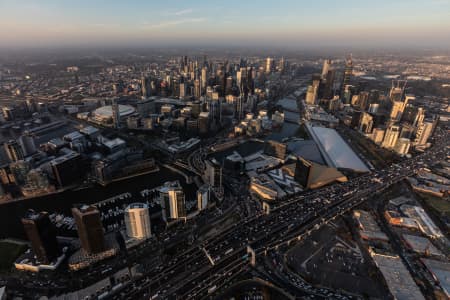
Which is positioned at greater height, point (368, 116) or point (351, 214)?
point (368, 116)

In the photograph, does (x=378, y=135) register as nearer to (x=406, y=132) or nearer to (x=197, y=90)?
(x=406, y=132)

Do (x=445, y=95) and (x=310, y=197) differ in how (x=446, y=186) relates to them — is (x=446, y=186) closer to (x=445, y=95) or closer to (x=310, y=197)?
(x=310, y=197)

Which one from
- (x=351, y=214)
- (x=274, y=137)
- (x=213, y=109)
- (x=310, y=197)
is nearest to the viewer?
(x=351, y=214)

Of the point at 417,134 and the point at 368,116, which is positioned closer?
the point at 417,134

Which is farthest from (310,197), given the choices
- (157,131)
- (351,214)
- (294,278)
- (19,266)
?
(157,131)

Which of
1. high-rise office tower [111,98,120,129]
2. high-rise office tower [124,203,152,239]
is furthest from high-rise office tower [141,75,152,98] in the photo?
high-rise office tower [124,203,152,239]
